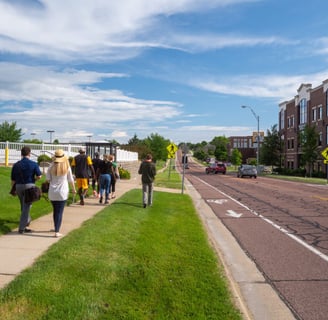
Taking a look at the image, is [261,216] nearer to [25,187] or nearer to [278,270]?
[278,270]

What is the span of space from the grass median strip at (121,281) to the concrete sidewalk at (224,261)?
0.74ft

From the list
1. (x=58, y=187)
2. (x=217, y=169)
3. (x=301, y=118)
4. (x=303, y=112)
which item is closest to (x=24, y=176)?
(x=58, y=187)

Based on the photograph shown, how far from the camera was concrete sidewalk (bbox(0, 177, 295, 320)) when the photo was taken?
5.02 meters

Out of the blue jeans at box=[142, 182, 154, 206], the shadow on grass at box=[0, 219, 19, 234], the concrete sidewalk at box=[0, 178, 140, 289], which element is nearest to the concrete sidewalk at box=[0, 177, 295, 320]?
the concrete sidewalk at box=[0, 178, 140, 289]

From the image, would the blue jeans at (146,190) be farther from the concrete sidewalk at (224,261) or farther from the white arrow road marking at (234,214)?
the white arrow road marking at (234,214)

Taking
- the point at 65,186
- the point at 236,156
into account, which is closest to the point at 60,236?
the point at 65,186

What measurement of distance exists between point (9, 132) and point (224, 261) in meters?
62.2

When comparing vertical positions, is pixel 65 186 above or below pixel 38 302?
above

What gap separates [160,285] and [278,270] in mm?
2349

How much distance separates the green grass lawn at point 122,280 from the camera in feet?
14.4

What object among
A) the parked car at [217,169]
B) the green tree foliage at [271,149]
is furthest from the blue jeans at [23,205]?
the green tree foliage at [271,149]

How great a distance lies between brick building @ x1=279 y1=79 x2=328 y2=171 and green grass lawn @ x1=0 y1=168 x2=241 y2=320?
50.9 metres

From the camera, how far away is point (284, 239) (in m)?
9.19

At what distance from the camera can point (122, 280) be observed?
5.41 meters
